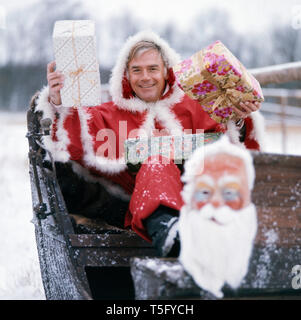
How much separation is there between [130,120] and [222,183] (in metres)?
0.99

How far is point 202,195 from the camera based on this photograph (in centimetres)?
106

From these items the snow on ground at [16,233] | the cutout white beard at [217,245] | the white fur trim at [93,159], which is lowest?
the snow on ground at [16,233]

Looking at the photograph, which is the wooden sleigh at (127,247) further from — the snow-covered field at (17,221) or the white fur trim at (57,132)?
the snow-covered field at (17,221)

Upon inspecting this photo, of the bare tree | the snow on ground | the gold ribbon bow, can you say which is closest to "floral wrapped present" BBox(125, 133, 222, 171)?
the gold ribbon bow

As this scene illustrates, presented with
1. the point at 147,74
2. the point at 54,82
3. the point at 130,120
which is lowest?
the point at 130,120

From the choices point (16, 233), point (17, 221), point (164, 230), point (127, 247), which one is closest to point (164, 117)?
point (127, 247)

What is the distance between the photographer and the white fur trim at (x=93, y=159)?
1.83 metres

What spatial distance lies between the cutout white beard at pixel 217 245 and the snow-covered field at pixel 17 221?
1.36 metres

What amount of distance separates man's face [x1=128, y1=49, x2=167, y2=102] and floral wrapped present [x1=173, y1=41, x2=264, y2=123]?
454 mm

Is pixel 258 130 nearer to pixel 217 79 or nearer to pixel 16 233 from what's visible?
pixel 217 79

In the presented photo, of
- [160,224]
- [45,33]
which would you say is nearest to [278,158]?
[160,224]

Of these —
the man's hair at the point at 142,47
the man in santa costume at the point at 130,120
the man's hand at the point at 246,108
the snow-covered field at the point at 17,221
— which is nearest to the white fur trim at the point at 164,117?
the man in santa costume at the point at 130,120

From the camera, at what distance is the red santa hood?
2.02m

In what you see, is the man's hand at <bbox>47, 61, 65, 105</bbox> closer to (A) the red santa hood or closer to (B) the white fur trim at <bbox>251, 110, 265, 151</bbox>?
(A) the red santa hood
